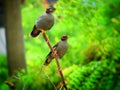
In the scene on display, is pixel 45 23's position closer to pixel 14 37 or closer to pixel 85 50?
pixel 85 50

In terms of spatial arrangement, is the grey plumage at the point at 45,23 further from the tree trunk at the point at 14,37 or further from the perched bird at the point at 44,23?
the tree trunk at the point at 14,37

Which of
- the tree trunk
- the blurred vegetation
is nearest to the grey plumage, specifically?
the blurred vegetation

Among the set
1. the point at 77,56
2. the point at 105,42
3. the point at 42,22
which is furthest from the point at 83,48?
the point at 42,22

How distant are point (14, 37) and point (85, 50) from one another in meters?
0.74

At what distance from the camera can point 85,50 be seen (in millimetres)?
4195

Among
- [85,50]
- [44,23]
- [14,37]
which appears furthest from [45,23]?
[14,37]

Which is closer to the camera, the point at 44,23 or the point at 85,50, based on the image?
the point at 44,23

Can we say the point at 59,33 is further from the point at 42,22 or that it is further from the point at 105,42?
the point at 42,22

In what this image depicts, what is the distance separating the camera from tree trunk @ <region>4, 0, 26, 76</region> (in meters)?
4.31

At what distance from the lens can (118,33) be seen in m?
4.09

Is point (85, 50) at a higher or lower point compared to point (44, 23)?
lower

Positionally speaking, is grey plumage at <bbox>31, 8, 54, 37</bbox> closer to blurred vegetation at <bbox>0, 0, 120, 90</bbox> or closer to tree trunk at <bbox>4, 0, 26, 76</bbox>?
blurred vegetation at <bbox>0, 0, 120, 90</bbox>

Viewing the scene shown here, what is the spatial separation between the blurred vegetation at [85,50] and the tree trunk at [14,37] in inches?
5.0

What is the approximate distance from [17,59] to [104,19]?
97cm
